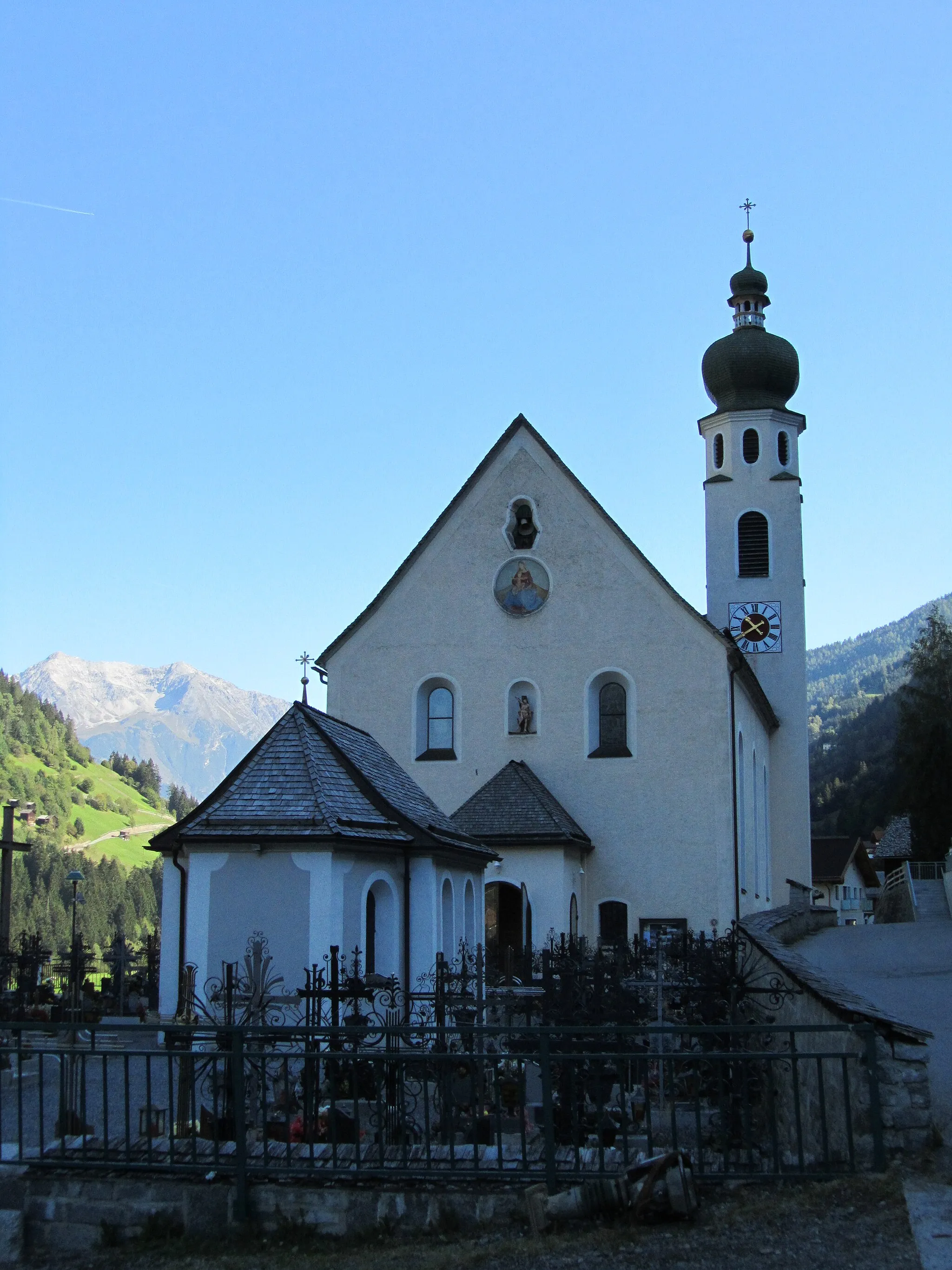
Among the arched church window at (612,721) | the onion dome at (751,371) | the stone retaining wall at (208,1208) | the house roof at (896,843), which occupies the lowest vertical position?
the stone retaining wall at (208,1208)

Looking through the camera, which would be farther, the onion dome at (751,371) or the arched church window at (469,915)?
the onion dome at (751,371)

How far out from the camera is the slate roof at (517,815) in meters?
28.0

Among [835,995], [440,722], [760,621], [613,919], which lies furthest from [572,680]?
[835,995]

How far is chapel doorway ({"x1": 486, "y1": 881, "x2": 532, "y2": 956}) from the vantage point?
27.9 metres

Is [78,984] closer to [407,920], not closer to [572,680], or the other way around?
[407,920]

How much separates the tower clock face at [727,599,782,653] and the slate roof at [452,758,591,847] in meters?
11.7

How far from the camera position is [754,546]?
1550 inches

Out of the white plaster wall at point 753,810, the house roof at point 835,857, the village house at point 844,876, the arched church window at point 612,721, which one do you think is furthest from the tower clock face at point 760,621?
the house roof at point 835,857

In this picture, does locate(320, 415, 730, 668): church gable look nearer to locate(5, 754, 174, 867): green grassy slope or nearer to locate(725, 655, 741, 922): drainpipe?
locate(725, 655, 741, 922): drainpipe

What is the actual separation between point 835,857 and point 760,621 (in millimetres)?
39000

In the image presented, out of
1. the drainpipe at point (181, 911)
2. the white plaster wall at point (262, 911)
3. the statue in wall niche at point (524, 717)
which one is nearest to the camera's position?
the white plaster wall at point (262, 911)

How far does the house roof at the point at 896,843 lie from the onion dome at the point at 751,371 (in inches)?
1259

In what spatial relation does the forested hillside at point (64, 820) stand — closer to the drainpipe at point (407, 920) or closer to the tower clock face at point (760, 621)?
the tower clock face at point (760, 621)

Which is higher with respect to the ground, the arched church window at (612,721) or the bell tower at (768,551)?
the bell tower at (768,551)
